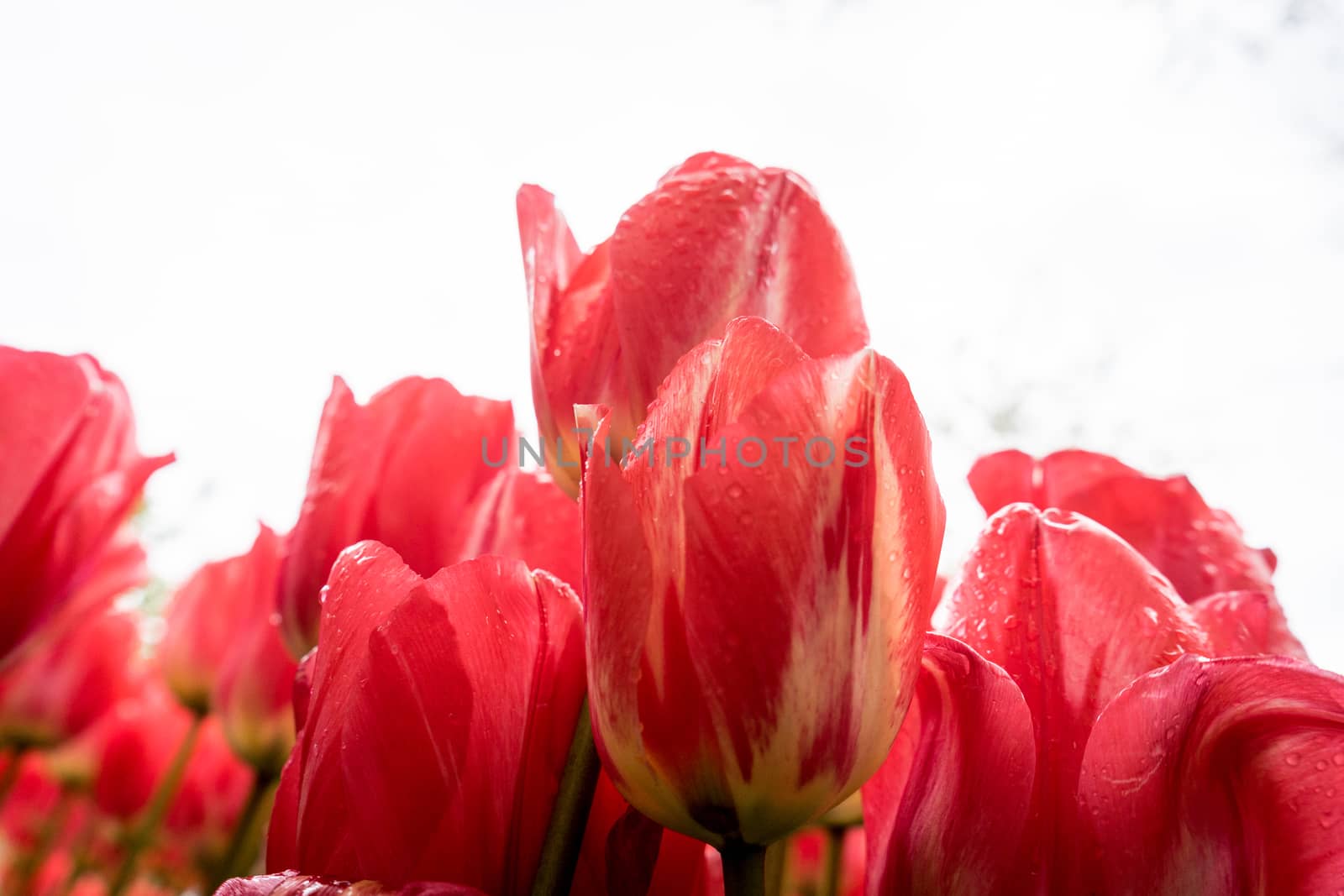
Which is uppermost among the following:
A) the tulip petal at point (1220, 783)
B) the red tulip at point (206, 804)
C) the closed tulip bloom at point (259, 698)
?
the tulip petal at point (1220, 783)

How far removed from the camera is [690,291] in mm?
243

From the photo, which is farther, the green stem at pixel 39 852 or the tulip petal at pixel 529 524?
the green stem at pixel 39 852

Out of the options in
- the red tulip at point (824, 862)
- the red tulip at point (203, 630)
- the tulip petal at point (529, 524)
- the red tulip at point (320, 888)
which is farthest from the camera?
the red tulip at point (203, 630)

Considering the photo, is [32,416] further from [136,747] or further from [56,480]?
[136,747]

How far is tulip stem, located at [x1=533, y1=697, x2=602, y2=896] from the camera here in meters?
0.20

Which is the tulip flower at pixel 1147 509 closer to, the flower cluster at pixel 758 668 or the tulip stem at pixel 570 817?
the flower cluster at pixel 758 668

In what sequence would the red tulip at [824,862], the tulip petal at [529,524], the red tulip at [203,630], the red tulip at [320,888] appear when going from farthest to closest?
the red tulip at [203,630]
the red tulip at [824,862]
the tulip petal at [529,524]
the red tulip at [320,888]

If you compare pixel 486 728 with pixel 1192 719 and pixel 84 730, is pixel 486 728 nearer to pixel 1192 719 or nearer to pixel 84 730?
pixel 1192 719

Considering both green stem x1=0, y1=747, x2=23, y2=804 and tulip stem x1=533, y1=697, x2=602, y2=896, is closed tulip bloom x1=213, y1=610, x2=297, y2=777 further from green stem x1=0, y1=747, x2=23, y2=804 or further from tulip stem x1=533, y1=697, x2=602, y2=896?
tulip stem x1=533, y1=697, x2=602, y2=896

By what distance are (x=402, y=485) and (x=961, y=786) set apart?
0.20 metres

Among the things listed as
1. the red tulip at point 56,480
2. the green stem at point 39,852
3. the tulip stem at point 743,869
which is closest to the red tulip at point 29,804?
the green stem at point 39,852

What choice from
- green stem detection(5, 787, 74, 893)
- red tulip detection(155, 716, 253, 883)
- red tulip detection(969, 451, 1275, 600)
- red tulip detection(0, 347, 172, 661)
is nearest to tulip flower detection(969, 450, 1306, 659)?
red tulip detection(969, 451, 1275, 600)

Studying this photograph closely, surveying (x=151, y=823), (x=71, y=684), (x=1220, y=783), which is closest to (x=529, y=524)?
(x=1220, y=783)

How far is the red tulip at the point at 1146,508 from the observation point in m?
0.29
